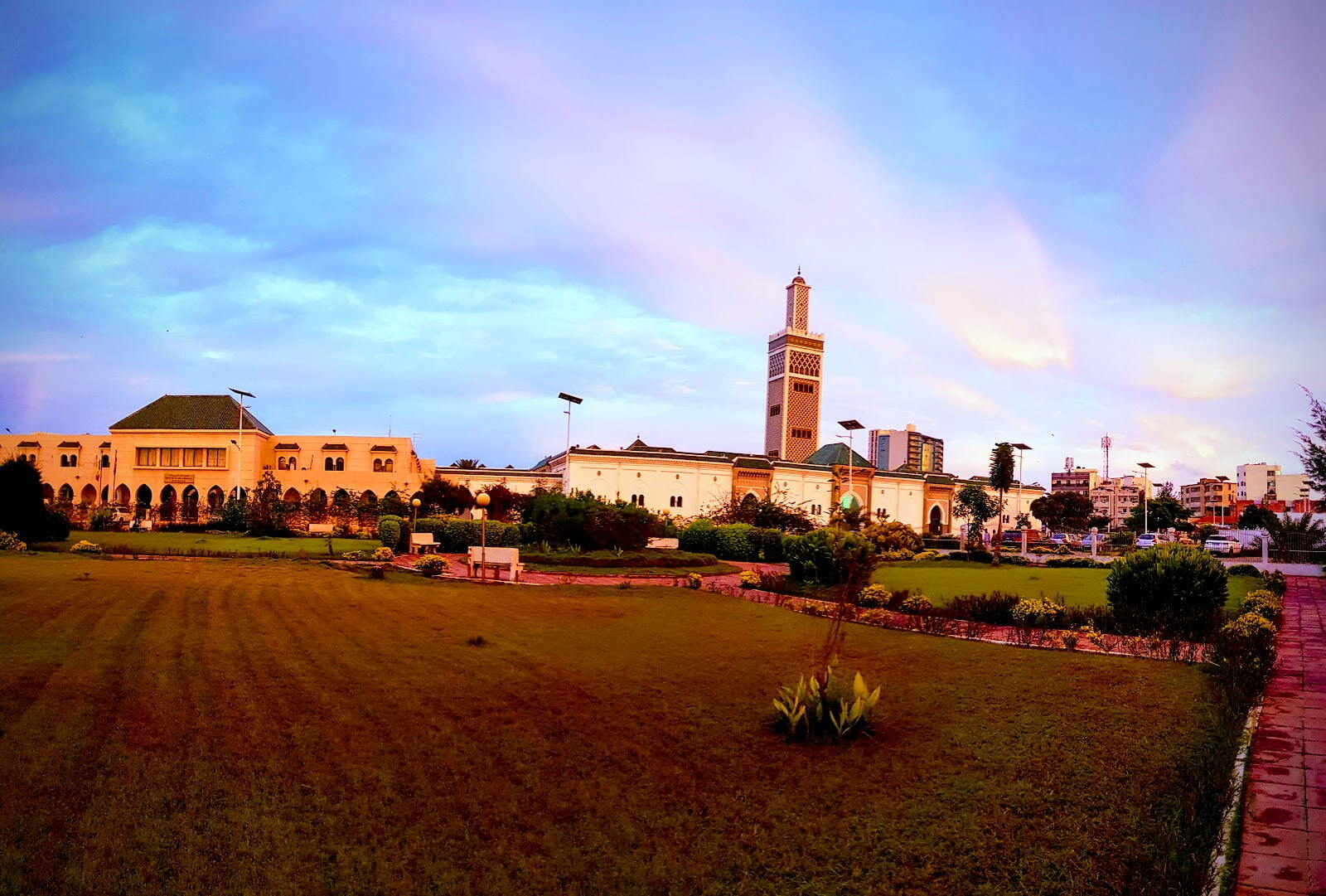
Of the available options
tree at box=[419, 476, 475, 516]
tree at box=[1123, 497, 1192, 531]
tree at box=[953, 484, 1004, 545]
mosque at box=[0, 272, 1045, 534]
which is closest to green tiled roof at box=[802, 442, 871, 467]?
mosque at box=[0, 272, 1045, 534]

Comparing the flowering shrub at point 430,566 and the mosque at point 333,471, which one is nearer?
the flowering shrub at point 430,566

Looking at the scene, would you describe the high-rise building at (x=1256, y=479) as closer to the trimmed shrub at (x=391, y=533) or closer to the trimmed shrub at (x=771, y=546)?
the trimmed shrub at (x=771, y=546)

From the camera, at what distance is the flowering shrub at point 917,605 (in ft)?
45.5

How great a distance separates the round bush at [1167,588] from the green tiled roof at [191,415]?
51241 mm

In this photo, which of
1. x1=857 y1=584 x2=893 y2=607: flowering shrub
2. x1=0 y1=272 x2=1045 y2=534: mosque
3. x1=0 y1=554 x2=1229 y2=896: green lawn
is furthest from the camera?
x1=0 y1=272 x2=1045 y2=534: mosque

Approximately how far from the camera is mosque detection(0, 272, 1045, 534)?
50719 millimetres

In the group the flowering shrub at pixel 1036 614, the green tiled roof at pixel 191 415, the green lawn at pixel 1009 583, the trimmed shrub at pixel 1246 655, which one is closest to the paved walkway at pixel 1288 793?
the trimmed shrub at pixel 1246 655

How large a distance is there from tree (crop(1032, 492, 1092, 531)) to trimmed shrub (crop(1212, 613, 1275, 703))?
215 ft

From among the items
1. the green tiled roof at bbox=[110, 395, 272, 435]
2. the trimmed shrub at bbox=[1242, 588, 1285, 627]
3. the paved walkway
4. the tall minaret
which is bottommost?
the paved walkway

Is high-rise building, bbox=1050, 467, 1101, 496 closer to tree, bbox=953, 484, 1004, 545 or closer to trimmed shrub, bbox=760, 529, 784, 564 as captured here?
tree, bbox=953, 484, 1004, 545

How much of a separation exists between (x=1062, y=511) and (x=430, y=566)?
66361 mm

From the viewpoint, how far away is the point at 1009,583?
20156mm

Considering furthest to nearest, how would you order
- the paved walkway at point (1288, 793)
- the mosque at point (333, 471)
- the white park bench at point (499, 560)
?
the mosque at point (333, 471) < the white park bench at point (499, 560) < the paved walkway at point (1288, 793)

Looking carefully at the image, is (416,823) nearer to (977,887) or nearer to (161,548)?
(977,887)
